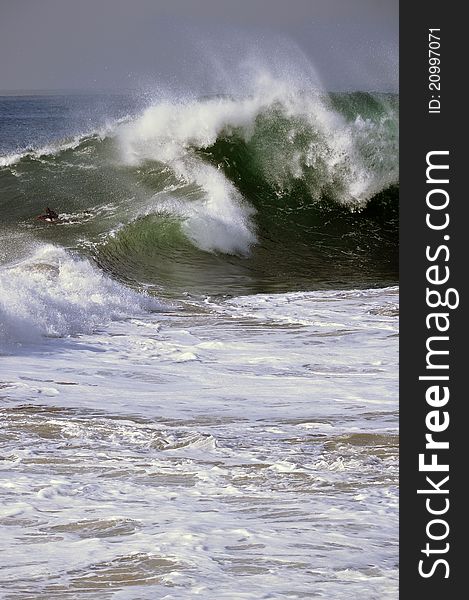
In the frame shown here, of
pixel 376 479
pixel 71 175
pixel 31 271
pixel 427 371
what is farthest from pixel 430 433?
pixel 71 175

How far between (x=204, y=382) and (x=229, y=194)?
9728 mm

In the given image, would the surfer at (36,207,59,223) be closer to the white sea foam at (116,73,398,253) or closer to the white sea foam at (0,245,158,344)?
the white sea foam at (116,73,398,253)

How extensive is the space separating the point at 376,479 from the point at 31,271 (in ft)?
20.6

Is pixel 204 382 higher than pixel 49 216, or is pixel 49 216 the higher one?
pixel 49 216

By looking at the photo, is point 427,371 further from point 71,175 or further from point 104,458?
point 71,175

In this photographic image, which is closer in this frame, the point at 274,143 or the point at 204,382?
the point at 204,382

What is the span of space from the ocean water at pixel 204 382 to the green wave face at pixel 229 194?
5 centimetres

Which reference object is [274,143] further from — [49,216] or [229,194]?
[49,216]

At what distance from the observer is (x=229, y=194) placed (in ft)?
53.2

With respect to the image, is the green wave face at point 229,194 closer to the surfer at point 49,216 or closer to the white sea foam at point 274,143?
the white sea foam at point 274,143

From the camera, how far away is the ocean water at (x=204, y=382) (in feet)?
12.9

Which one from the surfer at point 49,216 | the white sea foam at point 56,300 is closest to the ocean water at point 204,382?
the white sea foam at point 56,300

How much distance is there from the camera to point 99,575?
12.3ft

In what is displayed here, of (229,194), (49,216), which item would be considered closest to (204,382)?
(49,216)
